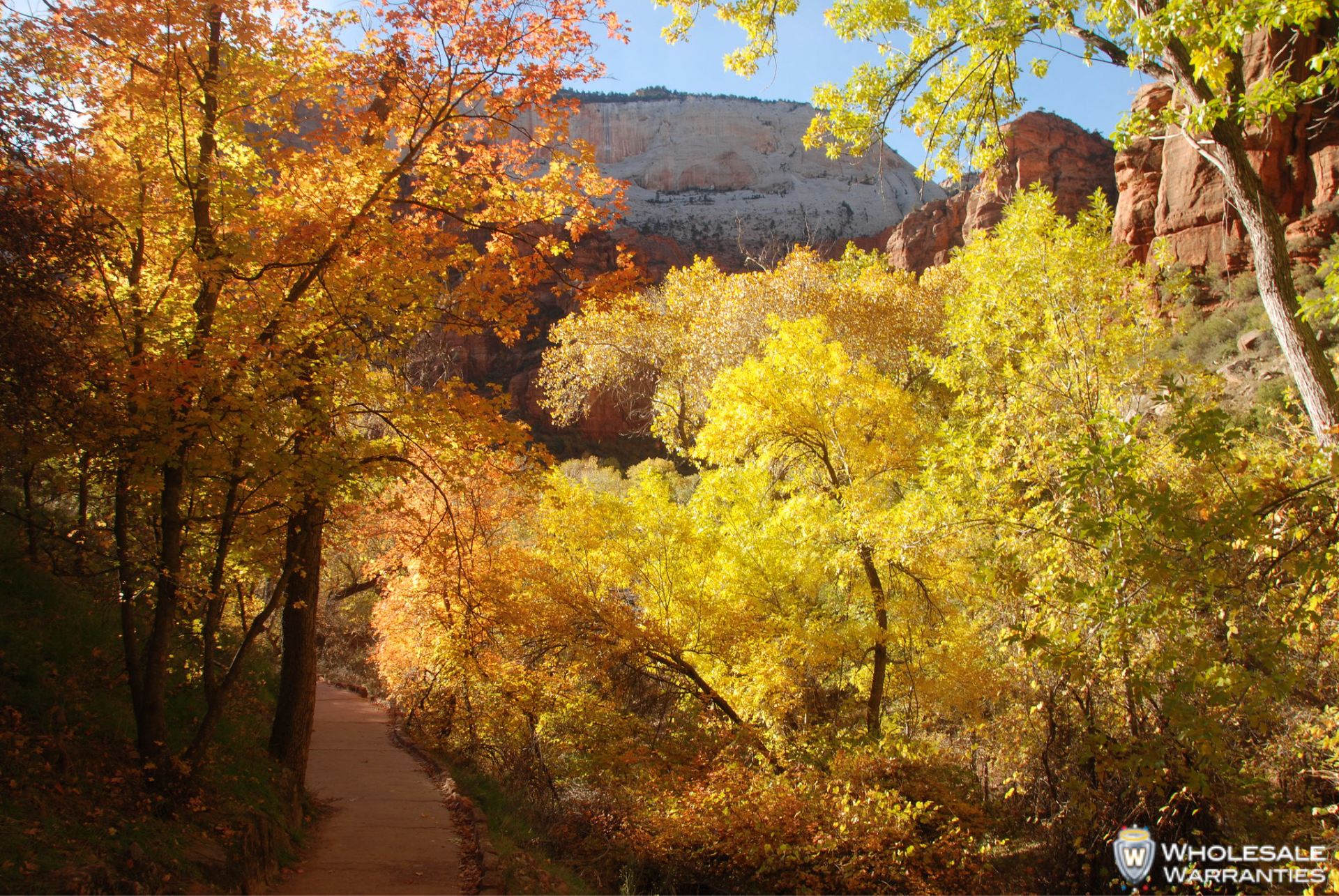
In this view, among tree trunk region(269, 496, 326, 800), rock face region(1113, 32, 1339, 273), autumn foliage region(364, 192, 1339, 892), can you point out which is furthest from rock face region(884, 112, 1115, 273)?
tree trunk region(269, 496, 326, 800)

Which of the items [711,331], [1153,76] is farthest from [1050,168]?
[1153,76]

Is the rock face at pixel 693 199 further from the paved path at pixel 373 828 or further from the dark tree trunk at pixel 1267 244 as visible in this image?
the dark tree trunk at pixel 1267 244

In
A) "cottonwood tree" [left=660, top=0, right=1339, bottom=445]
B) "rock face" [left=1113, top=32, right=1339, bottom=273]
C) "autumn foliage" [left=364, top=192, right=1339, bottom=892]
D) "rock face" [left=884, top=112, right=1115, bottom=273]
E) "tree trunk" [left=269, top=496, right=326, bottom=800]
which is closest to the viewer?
"cottonwood tree" [left=660, top=0, right=1339, bottom=445]

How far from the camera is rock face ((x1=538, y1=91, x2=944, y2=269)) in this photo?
229 ft

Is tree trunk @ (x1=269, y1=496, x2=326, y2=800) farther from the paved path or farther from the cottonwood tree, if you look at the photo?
the cottonwood tree

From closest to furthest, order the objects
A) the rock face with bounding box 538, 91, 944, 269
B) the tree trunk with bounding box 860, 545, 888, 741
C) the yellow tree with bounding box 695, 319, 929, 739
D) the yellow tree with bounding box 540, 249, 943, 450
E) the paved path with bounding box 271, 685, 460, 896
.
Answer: the paved path with bounding box 271, 685, 460, 896 < the tree trunk with bounding box 860, 545, 888, 741 < the yellow tree with bounding box 695, 319, 929, 739 < the yellow tree with bounding box 540, 249, 943, 450 < the rock face with bounding box 538, 91, 944, 269

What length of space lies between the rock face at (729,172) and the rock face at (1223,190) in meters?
35.4

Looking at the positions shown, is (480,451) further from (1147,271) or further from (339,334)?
(1147,271)

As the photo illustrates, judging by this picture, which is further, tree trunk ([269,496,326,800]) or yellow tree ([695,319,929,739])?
yellow tree ([695,319,929,739])

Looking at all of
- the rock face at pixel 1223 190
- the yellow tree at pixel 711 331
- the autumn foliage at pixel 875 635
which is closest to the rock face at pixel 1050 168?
the rock face at pixel 1223 190

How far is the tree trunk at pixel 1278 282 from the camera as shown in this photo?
4320mm

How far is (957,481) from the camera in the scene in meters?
8.18

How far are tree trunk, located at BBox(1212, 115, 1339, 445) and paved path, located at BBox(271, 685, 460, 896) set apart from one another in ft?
25.1

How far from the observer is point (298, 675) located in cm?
807
